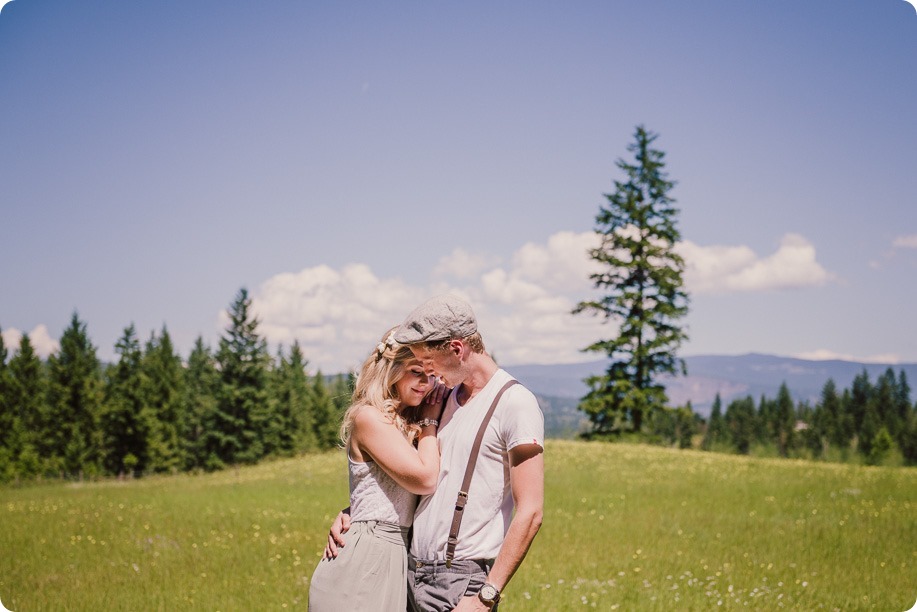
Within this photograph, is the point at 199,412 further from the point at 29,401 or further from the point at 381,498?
the point at 381,498

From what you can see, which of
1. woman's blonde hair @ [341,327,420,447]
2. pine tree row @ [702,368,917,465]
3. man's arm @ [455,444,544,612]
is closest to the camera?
man's arm @ [455,444,544,612]

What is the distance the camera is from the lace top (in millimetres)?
3715

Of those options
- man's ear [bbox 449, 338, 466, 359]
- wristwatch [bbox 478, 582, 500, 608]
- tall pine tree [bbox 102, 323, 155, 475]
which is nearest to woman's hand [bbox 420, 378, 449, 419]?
man's ear [bbox 449, 338, 466, 359]

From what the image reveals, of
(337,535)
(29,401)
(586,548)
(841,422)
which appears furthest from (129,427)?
(841,422)

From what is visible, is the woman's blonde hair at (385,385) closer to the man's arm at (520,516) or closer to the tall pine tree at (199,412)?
the man's arm at (520,516)

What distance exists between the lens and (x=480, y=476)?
3.53m

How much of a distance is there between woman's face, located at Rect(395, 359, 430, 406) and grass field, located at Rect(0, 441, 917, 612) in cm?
474

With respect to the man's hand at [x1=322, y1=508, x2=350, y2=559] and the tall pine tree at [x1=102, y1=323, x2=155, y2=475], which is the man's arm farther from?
the tall pine tree at [x1=102, y1=323, x2=155, y2=475]

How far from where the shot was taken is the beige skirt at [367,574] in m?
3.61

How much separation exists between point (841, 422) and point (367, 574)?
112971mm

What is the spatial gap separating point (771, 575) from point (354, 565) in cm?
749

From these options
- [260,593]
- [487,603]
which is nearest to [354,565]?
[487,603]

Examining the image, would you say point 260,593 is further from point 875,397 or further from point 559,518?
point 875,397

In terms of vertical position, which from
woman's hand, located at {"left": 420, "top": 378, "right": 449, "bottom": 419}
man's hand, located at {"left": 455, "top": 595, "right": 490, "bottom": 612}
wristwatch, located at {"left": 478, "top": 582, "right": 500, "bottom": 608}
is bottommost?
man's hand, located at {"left": 455, "top": 595, "right": 490, "bottom": 612}
